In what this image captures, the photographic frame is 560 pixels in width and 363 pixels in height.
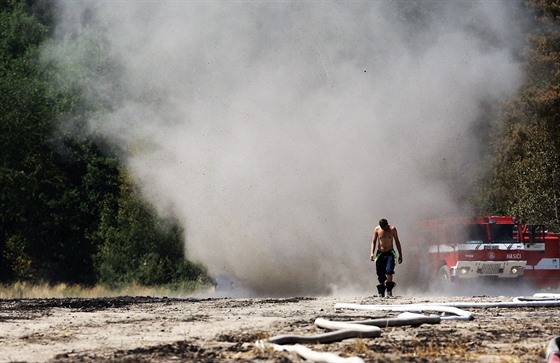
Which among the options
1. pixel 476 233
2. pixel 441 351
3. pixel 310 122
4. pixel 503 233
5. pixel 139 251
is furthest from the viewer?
pixel 139 251

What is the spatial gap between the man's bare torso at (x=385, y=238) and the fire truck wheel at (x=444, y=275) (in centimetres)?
415

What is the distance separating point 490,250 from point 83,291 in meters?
14.7

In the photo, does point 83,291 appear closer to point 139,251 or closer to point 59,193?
point 139,251

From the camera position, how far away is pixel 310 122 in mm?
25250

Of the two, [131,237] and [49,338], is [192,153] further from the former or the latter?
[49,338]

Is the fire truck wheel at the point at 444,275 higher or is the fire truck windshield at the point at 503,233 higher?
the fire truck windshield at the point at 503,233

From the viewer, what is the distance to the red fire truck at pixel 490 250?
2491cm

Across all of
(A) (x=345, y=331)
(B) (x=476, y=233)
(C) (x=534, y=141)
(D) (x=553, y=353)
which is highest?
(C) (x=534, y=141)

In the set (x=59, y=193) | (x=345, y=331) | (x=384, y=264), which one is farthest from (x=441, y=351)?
(x=59, y=193)

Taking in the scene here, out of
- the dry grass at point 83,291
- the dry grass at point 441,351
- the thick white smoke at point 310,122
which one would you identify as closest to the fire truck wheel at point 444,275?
the thick white smoke at point 310,122

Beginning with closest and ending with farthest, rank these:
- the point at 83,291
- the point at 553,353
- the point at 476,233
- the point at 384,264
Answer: the point at 553,353
the point at 384,264
the point at 476,233
the point at 83,291

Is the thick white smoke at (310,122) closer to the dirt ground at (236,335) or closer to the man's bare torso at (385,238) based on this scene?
the man's bare torso at (385,238)

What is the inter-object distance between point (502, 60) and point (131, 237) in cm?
1565

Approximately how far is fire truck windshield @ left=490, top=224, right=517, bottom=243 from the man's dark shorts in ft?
16.9
